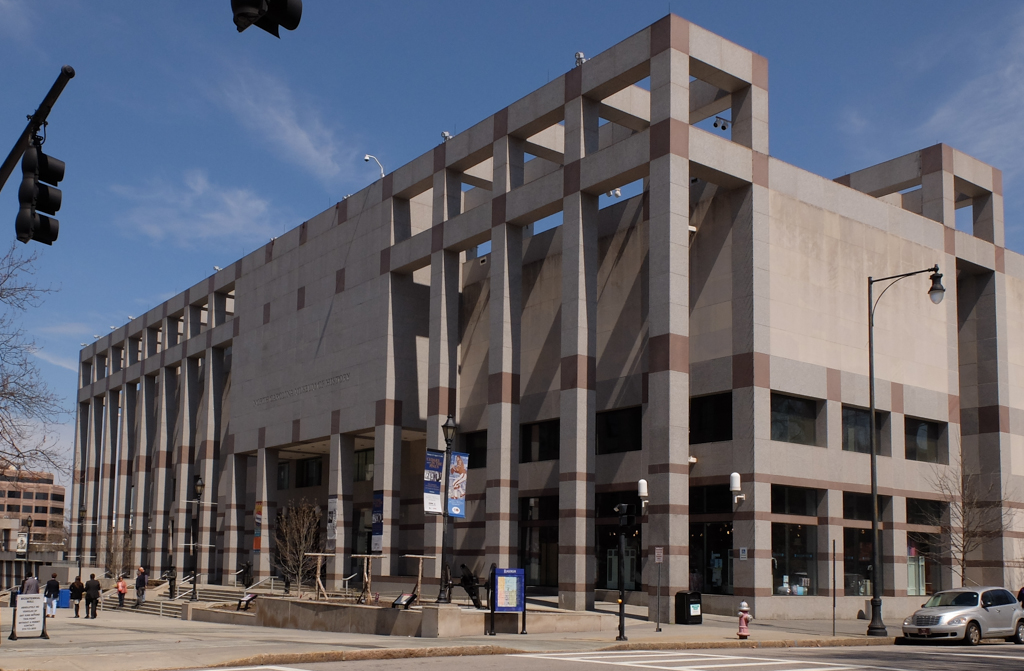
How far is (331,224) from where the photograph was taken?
5897 centimetres

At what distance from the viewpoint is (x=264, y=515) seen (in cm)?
6184

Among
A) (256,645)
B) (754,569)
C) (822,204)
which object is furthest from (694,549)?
(256,645)

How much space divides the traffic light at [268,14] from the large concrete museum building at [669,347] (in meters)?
27.0

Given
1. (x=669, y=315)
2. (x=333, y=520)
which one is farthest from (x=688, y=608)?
(x=333, y=520)

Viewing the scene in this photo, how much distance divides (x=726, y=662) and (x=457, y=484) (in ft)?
43.7

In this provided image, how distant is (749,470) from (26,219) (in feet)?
93.3

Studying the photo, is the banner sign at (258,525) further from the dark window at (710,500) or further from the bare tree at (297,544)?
the dark window at (710,500)

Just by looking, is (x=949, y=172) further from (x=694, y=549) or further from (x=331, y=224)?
(x=331, y=224)

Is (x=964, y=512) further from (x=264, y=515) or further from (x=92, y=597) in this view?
(x=264, y=515)

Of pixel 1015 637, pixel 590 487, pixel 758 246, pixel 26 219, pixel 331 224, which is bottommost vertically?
pixel 1015 637

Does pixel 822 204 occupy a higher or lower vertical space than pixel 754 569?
higher

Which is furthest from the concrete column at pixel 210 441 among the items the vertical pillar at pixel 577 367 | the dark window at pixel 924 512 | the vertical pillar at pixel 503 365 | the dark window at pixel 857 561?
the dark window at pixel 924 512

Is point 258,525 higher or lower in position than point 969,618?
higher

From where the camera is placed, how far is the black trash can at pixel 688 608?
112 ft
